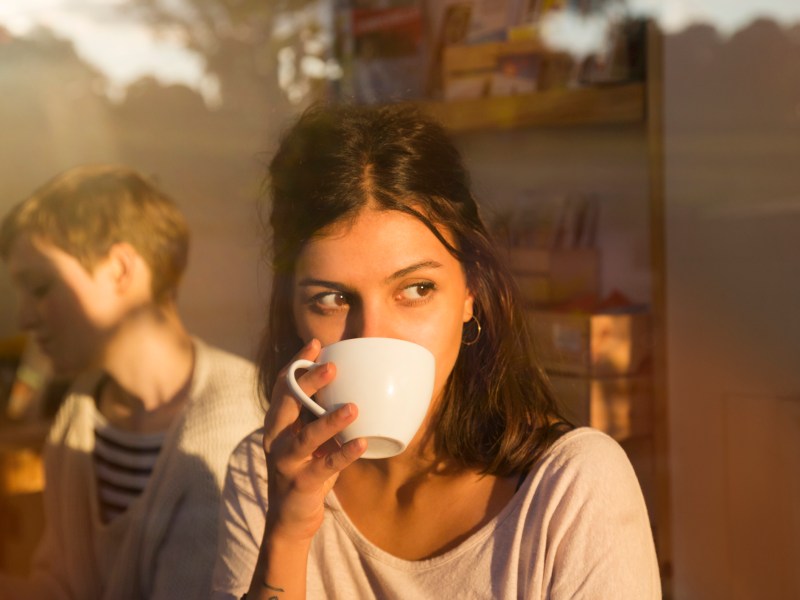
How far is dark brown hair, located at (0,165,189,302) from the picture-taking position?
969 millimetres

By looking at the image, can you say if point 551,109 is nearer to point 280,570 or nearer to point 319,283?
point 319,283

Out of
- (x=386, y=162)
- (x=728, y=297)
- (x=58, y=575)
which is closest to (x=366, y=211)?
(x=386, y=162)

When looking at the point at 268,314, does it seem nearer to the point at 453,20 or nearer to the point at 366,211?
the point at 366,211

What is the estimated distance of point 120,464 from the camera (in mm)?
1023

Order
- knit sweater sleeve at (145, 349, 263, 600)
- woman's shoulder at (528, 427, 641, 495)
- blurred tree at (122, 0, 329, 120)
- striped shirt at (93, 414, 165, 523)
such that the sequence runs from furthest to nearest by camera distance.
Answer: blurred tree at (122, 0, 329, 120) < striped shirt at (93, 414, 165, 523) < knit sweater sleeve at (145, 349, 263, 600) < woman's shoulder at (528, 427, 641, 495)

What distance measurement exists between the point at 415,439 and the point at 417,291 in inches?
7.6

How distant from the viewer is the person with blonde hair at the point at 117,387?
93 centimetres

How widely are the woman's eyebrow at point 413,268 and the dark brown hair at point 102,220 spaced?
0.47m

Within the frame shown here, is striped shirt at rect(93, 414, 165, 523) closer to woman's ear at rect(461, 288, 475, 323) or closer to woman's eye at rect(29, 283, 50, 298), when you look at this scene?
woman's eye at rect(29, 283, 50, 298)

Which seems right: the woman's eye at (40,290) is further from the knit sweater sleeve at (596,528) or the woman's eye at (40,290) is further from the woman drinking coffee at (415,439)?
the knit sweater sleeve at (596,528)

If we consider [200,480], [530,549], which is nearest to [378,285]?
[530,549]

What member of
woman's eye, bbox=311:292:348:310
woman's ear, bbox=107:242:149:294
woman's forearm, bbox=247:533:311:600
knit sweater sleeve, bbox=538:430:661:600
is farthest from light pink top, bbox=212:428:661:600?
woman's ear, bbox=107:242:149:294

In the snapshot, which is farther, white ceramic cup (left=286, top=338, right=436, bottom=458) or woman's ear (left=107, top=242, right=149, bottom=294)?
woman's ear (left=107, top=242, right=149, bottom=294)

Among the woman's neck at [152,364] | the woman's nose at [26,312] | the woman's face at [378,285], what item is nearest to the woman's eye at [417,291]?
the woman's face at [378,285]
